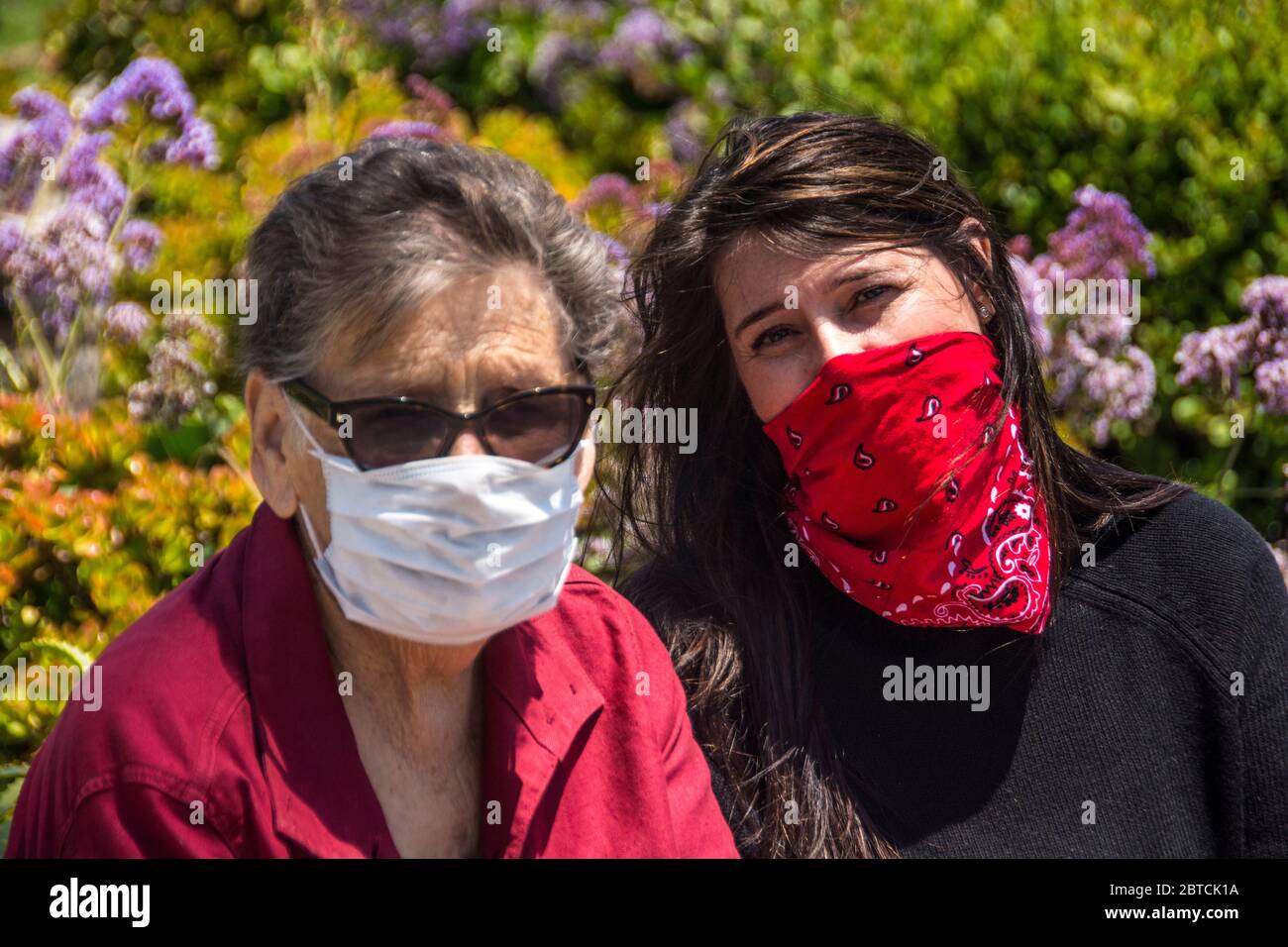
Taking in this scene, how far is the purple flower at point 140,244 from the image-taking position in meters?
4.05

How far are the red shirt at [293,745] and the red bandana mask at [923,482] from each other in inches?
18.9

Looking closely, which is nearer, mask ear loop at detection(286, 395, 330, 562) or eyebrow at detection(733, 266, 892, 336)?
mask ear loop at detection(286, 395, 330, 562)

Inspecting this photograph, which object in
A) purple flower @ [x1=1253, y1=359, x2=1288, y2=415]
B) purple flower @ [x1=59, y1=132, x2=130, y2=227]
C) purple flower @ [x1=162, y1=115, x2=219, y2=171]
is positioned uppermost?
purple flower @ [x1=162, y1=115, x2=219, y2=171]

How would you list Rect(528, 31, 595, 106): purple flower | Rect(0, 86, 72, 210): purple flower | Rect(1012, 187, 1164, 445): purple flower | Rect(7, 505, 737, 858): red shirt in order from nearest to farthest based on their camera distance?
1. Rect(7, 505, 737, 858): red shirt
2. Rect(1012, 187, 1164, 445): purple flower
3. Rect(0, 86, 72, 210): purple flower
4. Rect(528, 31, 595, 106): purple flower

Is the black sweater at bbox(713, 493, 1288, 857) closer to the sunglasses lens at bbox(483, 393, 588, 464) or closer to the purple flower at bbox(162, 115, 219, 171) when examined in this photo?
the sunglasses lens at bbox(483, 393, 588, 464)

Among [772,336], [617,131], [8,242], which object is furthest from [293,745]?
[617,131]

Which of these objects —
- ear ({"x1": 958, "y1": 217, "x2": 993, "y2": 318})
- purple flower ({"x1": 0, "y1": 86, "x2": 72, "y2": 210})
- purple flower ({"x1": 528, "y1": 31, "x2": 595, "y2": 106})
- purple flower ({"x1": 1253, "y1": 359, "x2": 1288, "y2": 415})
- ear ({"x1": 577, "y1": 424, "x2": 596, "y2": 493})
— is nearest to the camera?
ear ({"x1": 577, "y1": 424, "x2": 596, "y2": 493})

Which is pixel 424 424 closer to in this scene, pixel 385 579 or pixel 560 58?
pixel 385 579

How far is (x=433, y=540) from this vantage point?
1.93m

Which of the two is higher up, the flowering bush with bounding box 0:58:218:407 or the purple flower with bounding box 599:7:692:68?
the purple flower with bounding box 599:7:692:68

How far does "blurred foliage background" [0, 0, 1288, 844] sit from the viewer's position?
11.1ft

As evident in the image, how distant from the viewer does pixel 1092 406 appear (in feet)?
12.1

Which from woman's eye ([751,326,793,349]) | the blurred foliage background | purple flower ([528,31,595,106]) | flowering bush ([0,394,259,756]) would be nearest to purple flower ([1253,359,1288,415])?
the blurred foliage background

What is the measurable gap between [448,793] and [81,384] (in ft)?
8.68
